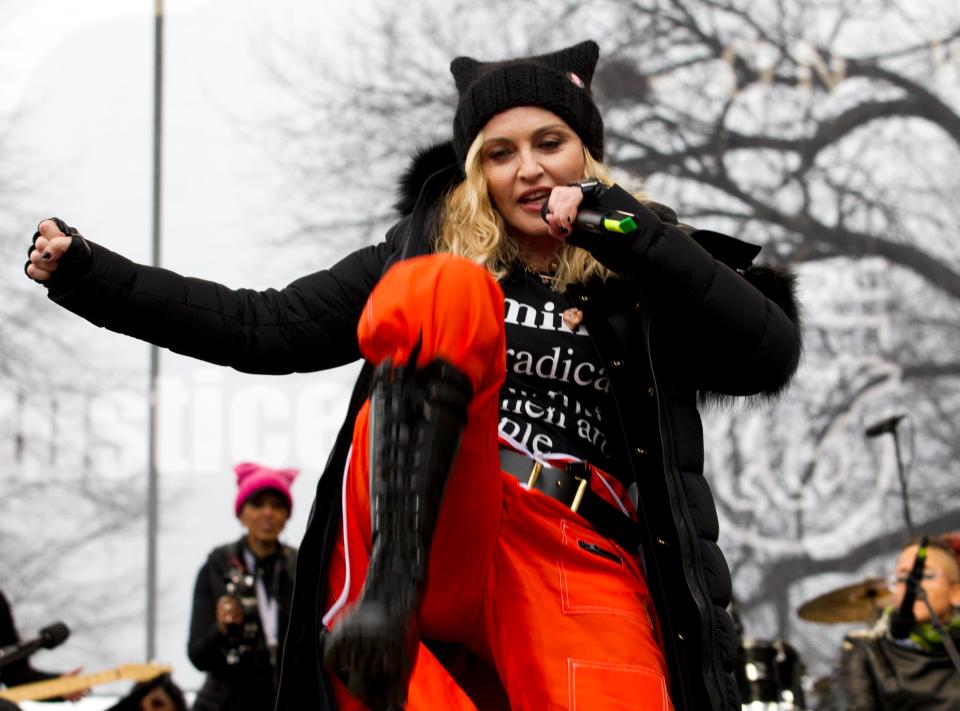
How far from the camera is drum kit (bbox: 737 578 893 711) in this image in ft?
19.3

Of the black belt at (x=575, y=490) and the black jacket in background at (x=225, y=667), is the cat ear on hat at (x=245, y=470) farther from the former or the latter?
the black belt at (x=575, y=490)

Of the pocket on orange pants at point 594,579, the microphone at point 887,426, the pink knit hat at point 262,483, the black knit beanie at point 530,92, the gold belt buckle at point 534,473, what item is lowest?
the pocket on orange pants at point 594,579

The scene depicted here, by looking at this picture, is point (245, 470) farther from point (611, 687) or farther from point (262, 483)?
point (611, 687)

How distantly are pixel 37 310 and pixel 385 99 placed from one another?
7.23 ft

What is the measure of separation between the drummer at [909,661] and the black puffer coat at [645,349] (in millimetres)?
2942

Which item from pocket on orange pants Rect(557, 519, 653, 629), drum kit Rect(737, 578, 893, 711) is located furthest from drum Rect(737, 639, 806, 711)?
pocket on orange pants Rect(557, 519, 653, 629)

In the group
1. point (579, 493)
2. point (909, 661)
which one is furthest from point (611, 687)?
point (909, 661)

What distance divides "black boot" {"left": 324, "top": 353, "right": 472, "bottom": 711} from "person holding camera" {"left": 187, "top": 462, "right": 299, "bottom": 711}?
3582 mm

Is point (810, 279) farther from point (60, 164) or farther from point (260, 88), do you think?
point (60, 164)

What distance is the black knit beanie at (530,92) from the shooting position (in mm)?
2445

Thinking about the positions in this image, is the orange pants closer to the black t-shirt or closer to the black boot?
the black boot

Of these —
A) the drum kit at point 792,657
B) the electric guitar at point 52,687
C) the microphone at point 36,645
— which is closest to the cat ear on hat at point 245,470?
the electric guitar at point 52,687

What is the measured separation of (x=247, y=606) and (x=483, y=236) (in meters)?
3.33

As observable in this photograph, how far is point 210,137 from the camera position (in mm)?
7395
